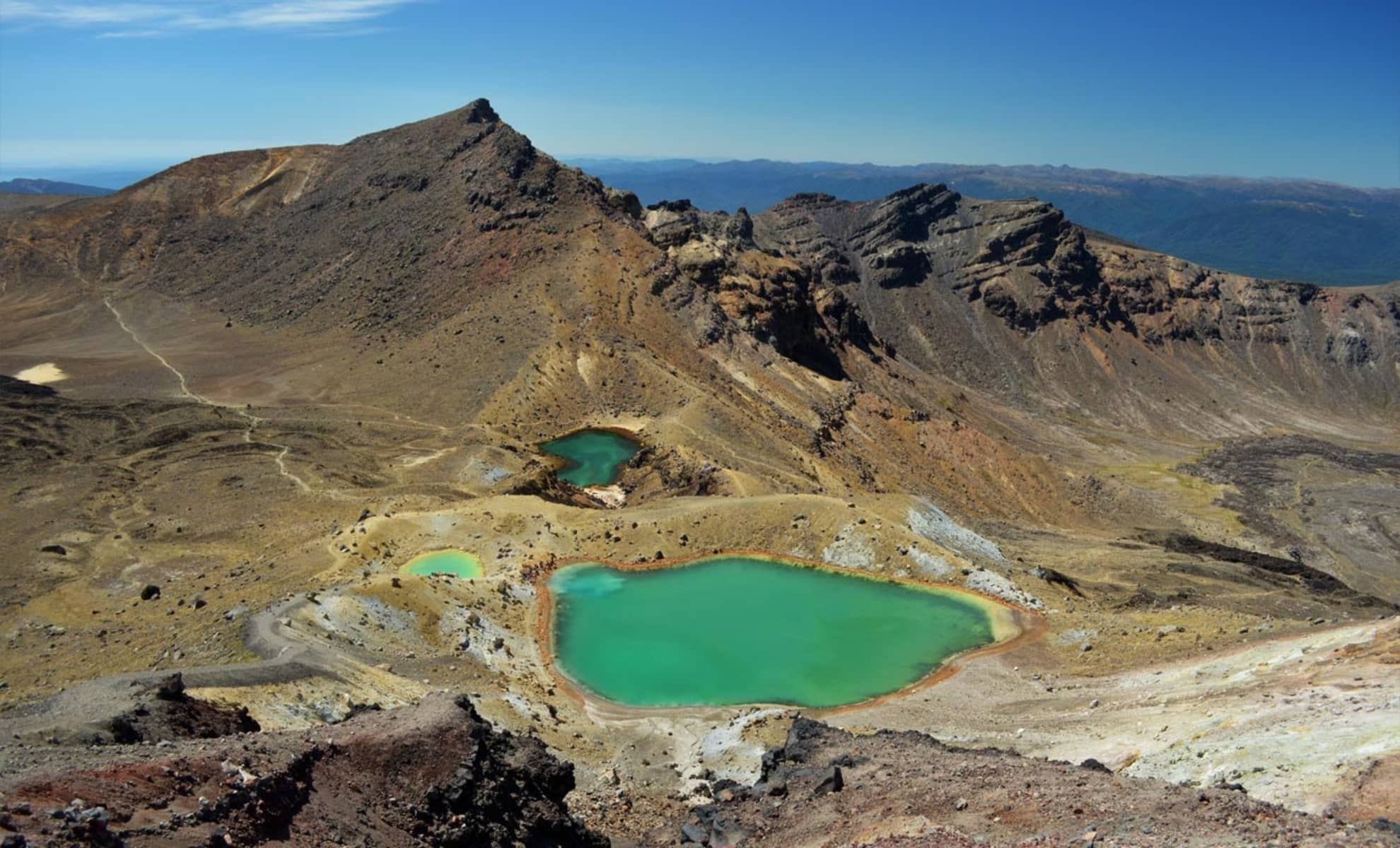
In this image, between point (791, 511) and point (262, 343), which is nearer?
point (791, 511)

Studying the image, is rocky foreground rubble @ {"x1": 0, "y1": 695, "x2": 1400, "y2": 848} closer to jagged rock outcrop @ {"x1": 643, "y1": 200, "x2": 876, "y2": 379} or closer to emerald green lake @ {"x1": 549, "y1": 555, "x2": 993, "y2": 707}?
emerald green lake @ {"x1": 549, "y1": 555, "x2": 993, "y2": 707}

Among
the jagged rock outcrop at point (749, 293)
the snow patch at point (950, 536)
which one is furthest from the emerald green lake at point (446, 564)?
the jagged rock outcrop at point (749, 293)

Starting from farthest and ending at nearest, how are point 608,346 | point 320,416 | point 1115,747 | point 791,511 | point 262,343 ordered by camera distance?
point 262,343 → point 608,346 → point 320,416 → point 791,511 → point 1115,747

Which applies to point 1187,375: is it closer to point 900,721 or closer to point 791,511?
point 791,511

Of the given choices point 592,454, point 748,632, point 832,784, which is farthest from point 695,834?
point 592,454

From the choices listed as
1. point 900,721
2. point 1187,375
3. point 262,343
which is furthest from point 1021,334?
point 900,721

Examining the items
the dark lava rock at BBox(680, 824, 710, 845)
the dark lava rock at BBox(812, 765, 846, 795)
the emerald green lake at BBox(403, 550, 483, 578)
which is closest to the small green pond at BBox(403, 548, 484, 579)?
the emerald green lake at BBox(403, 550, 483, 578)

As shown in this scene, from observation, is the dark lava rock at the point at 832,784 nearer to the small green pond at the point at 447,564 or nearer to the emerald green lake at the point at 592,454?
the small green pond at the point at 447,564
